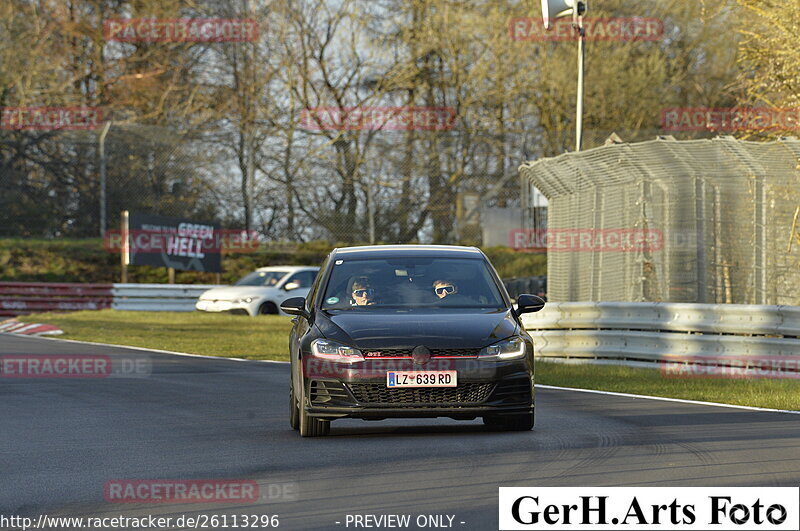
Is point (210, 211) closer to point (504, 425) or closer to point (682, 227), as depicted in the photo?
point (682, 227)

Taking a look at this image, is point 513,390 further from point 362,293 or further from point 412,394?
point 362,293

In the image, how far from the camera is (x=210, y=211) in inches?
1405

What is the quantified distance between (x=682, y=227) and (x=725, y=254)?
721 millimetres

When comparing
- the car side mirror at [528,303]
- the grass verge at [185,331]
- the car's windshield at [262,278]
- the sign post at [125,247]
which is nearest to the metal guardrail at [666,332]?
the grass verge at [185,331]

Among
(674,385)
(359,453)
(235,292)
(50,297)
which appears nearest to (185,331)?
(235,292)

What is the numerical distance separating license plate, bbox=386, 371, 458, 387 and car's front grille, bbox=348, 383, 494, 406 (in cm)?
3

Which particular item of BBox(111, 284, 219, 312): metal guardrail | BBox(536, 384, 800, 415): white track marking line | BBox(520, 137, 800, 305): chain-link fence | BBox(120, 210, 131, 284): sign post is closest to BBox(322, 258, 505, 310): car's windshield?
BBox(536, 384, 800, 415): white track marking line

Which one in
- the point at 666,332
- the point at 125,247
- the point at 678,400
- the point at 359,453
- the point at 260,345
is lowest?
the point at 260,345

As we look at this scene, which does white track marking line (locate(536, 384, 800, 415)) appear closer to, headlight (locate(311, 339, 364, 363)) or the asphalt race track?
the asphalt race track

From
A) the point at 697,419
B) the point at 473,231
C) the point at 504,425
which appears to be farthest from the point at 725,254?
the point at 473,231

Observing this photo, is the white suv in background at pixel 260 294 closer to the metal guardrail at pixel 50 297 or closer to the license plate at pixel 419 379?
the metal guardrail at pixel 50 297

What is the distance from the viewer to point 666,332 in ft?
60.8

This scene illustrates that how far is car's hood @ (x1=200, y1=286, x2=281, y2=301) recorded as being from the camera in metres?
Result: 33.1

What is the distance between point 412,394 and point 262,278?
76.1 ft
